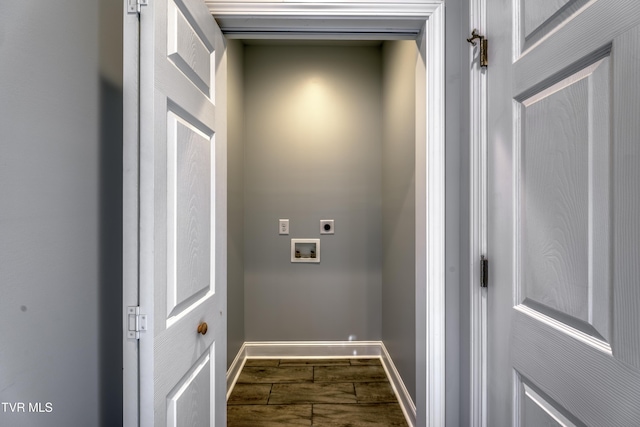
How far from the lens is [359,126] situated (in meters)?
2.93

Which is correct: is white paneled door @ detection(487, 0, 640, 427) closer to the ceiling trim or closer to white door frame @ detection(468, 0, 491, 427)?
white door frame @ detection(468, 0, 491, 427)

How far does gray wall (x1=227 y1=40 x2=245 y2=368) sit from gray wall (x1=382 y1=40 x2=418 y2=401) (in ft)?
3.59

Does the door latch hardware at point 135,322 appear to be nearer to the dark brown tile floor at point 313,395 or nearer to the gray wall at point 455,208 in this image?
the gray wall at point 455,208

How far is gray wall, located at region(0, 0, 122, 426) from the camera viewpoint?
2.11 feet

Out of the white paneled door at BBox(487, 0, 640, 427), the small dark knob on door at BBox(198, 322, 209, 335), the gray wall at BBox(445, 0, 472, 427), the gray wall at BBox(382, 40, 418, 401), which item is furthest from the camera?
the gray wall at BBox(382, 40, 418, 401)

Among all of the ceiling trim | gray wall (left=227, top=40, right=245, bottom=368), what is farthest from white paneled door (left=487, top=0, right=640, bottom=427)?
gray wall (left=227, top=40, right=245, bottom=368)

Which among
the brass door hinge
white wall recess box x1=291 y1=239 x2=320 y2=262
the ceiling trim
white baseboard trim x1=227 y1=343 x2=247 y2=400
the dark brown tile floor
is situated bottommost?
the dark brown tile floor

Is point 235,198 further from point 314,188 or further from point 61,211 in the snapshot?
point 61,211

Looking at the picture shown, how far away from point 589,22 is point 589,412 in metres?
0.75

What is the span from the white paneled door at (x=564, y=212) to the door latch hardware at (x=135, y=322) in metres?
0.92

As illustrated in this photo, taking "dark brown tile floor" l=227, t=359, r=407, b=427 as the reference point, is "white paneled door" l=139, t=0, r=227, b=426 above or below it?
above

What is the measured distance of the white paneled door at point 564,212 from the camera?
626 mm

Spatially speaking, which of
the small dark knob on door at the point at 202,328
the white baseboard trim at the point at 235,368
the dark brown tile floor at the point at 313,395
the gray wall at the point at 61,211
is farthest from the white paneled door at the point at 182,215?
the white baseboard trim at the point at 235,368

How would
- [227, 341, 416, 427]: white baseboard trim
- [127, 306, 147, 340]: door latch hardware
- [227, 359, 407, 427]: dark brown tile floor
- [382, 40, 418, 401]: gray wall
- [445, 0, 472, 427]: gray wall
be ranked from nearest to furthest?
[127, 306, 147, 340]: door latch hardware < [445, 0, 472, 427]: gray wall < [382, 40, 418, 401]: gray wall < [227, 359, 407, 427]: dark brown tile floor < [227, 341, 416, 427]: white baseboard trim
